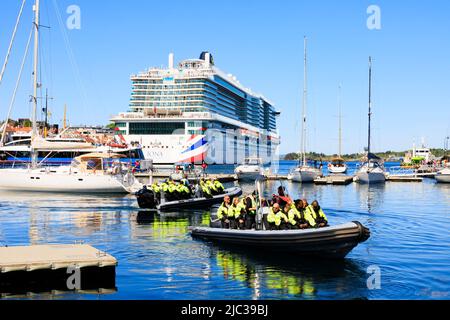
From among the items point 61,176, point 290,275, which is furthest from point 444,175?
point 290,275

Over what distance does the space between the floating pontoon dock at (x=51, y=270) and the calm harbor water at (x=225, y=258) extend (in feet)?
1.26

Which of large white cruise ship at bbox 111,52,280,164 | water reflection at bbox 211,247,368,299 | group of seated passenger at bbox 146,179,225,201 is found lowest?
water reflection at bbox 211,247,368,299

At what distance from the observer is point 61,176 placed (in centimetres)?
4150

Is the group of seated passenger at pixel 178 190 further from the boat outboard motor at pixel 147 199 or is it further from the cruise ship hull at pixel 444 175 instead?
the cruise ship hull at pixel 444 175

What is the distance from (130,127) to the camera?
302 feet

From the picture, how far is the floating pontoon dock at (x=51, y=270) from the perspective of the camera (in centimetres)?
1244

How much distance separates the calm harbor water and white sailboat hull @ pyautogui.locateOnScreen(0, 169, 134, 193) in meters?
9.06

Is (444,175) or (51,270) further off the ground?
(444,175)

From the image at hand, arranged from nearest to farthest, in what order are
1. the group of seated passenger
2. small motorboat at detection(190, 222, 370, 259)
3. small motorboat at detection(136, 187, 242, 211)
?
small motorboat at detection(190, 222, 370, 259)
small motorboat at detection(136, 187, 242, 211)
the group of seated passenger

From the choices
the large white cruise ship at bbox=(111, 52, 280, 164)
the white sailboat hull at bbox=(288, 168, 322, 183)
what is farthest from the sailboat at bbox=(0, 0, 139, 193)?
the large white cruise ship at bbox=(111, 52, 280, 164)

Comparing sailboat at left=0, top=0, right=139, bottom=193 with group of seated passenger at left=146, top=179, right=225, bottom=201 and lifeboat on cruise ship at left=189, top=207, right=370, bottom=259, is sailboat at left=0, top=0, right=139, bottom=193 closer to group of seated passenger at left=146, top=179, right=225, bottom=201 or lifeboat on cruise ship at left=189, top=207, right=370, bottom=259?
group of seated passenger at left=146, top=179, right=225, bottom=201

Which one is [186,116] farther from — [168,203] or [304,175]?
[168,203]

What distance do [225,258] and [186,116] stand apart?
7525 centimetres

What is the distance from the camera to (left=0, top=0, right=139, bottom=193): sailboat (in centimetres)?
4134
